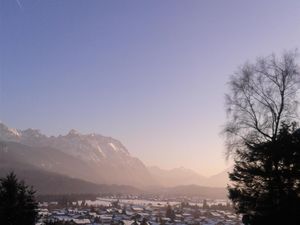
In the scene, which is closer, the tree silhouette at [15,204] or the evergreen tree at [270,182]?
the evergreen tree at [270,182]

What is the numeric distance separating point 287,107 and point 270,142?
8.15 ft

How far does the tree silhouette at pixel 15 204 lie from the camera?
25.7 meters

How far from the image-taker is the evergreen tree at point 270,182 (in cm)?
1644

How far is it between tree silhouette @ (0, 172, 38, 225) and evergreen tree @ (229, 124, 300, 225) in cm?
1326

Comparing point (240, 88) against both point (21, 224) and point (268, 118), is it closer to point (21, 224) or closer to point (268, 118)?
point (268, 118)

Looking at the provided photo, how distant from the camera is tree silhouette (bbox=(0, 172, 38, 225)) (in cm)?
2570

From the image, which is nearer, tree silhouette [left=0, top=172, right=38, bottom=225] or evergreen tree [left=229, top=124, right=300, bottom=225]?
evergreen tree [left=229, top=124, right=300, bottom=225]

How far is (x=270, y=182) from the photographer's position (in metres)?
18.0

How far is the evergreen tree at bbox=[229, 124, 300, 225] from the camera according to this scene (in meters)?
16.4

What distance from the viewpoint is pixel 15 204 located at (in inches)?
1034

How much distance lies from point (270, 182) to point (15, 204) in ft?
52.2

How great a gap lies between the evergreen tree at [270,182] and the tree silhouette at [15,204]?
1326 cm

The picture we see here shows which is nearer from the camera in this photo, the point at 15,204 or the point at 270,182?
the point at 270,182

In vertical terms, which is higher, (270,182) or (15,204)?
(270,182)
